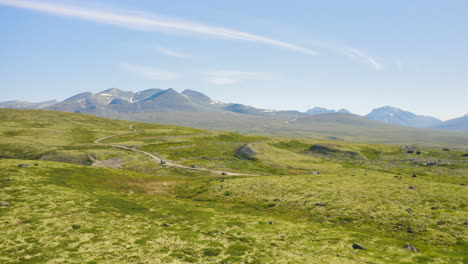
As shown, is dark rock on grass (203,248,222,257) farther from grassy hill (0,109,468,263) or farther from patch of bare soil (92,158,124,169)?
patch of bare soil (92,158,124,169)

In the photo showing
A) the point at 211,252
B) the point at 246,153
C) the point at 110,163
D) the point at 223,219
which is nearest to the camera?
the point at 211,252

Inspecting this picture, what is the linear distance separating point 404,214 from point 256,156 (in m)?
90.9

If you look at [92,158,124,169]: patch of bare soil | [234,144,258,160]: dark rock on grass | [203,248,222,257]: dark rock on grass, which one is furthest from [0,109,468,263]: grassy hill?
[234,144,258,160]: dark rock on grass

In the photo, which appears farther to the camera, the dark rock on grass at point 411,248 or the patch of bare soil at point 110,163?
the patch of bare soil at point 110,163

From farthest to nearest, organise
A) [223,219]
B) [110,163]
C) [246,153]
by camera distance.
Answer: [246,153]
[110,163]
[223,219]

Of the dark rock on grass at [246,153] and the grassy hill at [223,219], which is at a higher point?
the grassy hill at [223,219]

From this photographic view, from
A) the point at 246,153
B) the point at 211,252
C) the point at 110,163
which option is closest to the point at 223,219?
the point at 211,252

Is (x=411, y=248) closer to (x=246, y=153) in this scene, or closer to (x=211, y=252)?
(x=211, y=252)

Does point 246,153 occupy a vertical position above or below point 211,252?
below

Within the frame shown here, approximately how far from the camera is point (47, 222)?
1494 inches

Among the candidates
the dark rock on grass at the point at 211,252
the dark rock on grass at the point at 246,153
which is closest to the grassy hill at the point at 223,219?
the dark rock on grass at the point at 211,252

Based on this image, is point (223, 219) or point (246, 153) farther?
point (246, 153)

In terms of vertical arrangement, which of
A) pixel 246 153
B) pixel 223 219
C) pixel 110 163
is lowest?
pixel 110 163

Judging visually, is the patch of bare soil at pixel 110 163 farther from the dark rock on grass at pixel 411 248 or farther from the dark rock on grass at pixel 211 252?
the dark rock on grass at pixel 411 248
